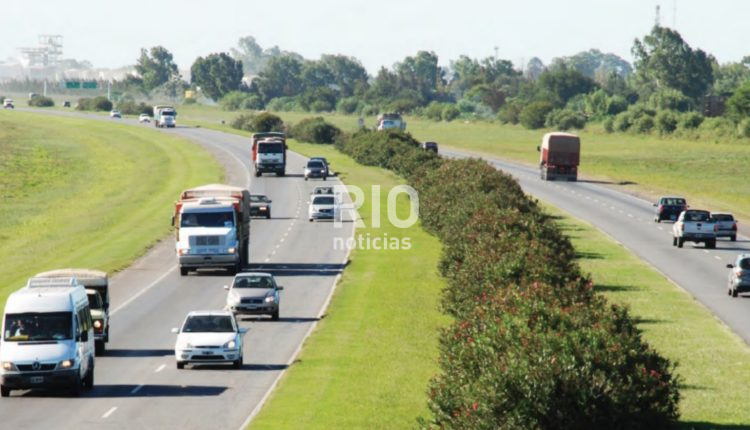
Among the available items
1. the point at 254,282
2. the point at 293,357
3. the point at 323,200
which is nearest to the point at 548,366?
the point at 293,357

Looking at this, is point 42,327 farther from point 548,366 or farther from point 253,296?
point 253,296

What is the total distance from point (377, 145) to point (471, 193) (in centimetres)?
7400

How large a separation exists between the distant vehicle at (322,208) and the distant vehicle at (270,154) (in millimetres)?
32677

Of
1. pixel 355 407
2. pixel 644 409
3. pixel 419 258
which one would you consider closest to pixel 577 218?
pixel 419 258

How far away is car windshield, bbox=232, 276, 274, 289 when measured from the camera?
5362 centimetres

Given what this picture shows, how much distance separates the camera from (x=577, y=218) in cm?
10169

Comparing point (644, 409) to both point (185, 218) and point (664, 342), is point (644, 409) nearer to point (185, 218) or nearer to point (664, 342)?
point (664, 342)

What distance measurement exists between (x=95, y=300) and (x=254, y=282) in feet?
32.9

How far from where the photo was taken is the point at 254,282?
53.8 metres

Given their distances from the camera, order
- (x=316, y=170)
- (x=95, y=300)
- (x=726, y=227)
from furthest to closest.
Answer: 1. (x=316, y=170)
2. (x=726, y=227)
3. (x=95, y=300)

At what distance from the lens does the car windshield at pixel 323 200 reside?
3797 inches

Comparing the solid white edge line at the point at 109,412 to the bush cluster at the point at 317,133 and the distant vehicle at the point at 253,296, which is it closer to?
the distant vehicle at the point at 253,296

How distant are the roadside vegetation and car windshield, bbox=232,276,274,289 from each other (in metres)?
12.0

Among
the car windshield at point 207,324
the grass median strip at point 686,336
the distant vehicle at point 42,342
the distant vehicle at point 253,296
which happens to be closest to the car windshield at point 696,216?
the grass median strip at point 686,336
